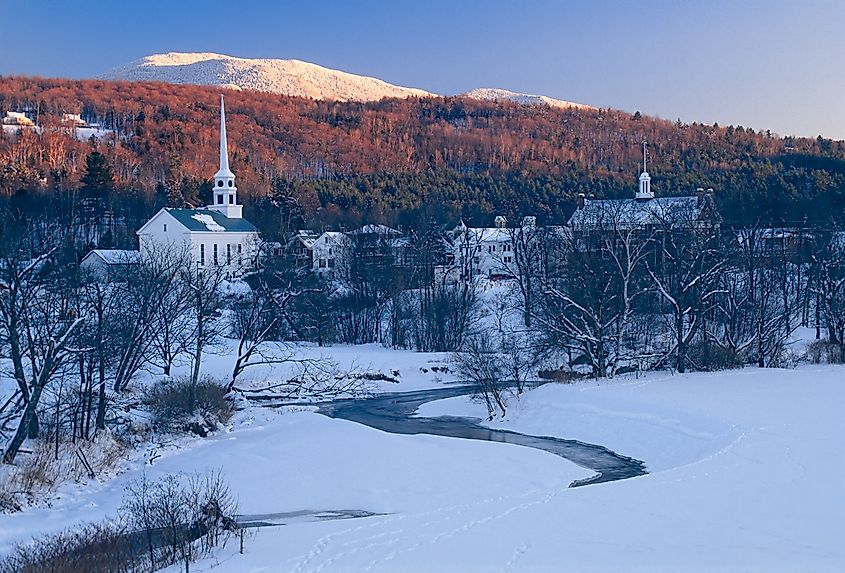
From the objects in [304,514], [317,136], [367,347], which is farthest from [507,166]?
[304,514]

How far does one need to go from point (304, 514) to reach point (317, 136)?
11459cm

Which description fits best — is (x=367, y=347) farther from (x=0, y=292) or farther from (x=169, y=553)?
(x=169, y=553)

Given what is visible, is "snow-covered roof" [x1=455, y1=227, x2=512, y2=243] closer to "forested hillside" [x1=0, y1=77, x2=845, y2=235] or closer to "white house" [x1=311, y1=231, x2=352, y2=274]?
"forested hillside" [x1=0, y1=77, x2=845, y2=235]

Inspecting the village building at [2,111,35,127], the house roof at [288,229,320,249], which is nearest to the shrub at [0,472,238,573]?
the house roof at [288,229,320,249]

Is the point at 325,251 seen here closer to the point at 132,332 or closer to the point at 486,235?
the point at 486,235

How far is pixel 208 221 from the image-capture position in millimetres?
62719

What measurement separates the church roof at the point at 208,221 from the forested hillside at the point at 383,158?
7.93 m

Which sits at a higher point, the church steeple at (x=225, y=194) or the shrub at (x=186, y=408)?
the church steeple at (x=225, y=194)

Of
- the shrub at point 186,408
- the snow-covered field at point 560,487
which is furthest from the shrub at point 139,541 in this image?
the shrub at point 186,408

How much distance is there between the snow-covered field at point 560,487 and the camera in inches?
479

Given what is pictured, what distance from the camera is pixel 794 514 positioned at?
13625 mm

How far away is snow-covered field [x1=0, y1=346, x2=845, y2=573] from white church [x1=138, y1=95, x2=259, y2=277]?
3340 cm

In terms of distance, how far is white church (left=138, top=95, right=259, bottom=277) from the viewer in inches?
2365

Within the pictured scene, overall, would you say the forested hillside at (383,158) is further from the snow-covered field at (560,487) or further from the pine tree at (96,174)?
the snow-covered field at (560,487)
